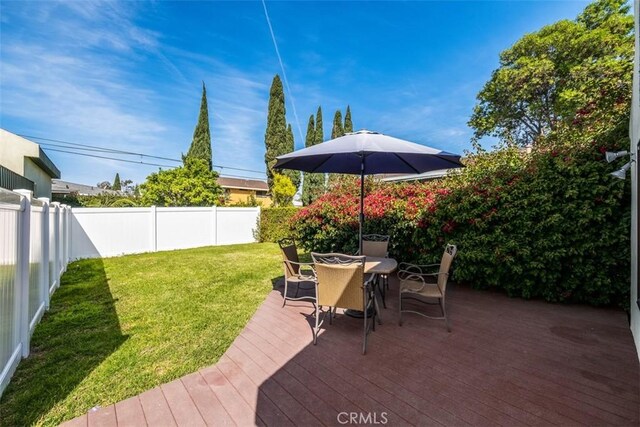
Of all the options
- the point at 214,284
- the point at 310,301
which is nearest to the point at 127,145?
the point at 214,284

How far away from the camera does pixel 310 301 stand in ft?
15.5

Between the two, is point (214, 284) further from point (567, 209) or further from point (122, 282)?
point (567, 209)

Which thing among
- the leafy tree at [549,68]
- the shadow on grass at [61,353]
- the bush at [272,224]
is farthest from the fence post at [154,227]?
the leafy tree at [549,68]

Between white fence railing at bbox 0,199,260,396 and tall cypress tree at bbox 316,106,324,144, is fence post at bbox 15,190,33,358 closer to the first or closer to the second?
white fence railing at bbox 0,199,260,396

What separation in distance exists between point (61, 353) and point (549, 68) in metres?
21.5

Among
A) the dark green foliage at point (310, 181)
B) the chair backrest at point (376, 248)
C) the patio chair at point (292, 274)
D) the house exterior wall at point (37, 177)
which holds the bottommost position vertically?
the patio chair at point (292, 274)

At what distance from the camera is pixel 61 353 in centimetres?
307

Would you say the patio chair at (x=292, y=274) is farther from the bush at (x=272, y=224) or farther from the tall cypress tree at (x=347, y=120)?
the tall cypress tree at (x=347, y=120)

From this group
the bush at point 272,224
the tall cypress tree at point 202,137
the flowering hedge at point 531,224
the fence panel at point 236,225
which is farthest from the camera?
Result: the tall cypress tree at point 202,137

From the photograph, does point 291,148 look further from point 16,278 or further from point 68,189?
point 16,278

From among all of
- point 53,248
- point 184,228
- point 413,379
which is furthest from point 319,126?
point 413,379

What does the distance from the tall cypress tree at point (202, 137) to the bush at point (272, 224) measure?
11.0 metres

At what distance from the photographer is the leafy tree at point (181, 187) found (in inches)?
568

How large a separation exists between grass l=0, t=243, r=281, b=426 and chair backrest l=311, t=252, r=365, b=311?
4.19 feet
